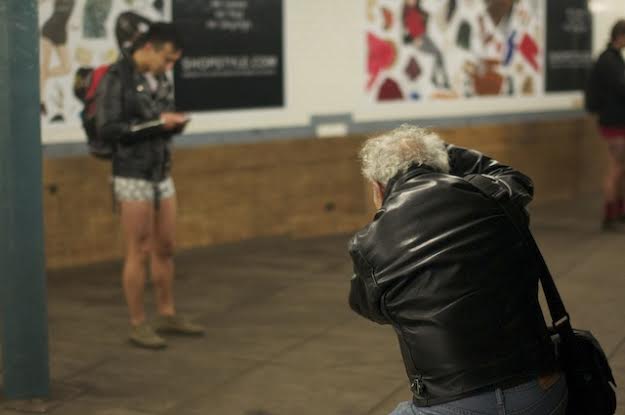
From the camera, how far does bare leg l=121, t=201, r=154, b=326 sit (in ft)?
20.2

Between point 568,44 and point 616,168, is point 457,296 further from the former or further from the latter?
point 568,44

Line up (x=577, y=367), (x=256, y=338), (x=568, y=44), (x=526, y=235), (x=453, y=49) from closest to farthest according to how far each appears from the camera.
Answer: (x=526, y=235), (x=577, y=367), (x=256, y=338), (x=453, y=49), (x=568, y=44)

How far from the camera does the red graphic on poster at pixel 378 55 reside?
1062cm

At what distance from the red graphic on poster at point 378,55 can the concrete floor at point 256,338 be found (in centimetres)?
201

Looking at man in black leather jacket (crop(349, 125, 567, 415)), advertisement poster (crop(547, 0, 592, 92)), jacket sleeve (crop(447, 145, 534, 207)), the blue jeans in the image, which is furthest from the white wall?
the blue jeans

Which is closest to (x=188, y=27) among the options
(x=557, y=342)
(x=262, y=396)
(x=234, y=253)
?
(x=234, y=253)

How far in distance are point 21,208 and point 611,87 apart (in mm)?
6049

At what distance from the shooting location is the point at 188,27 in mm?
9188

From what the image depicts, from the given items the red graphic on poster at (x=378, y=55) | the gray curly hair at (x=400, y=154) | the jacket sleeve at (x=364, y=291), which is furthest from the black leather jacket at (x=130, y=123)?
the red graphic on poster at (x=378, y=55)

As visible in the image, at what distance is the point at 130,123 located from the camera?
242 inches

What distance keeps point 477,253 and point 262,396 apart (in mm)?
2427

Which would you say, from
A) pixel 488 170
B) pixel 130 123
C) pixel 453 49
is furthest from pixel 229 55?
pixel 488 170

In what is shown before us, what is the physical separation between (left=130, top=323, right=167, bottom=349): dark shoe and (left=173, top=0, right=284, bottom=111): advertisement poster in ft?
10.4

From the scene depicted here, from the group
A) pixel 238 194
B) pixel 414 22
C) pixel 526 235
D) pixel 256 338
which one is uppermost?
pixel 414 22
